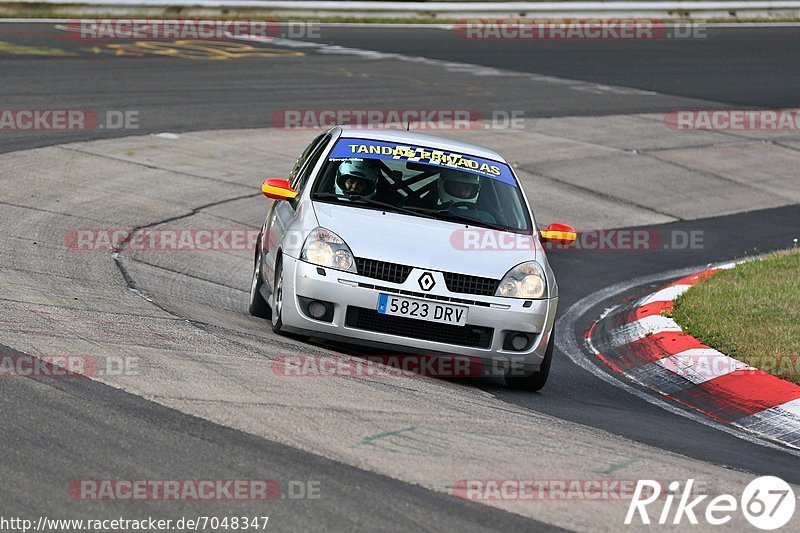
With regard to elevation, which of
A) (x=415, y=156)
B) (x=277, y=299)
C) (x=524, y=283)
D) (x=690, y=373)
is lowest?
(x=690, y=373)

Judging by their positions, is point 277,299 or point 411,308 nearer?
point 411,308

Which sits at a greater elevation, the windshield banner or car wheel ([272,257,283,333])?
the windshield banner

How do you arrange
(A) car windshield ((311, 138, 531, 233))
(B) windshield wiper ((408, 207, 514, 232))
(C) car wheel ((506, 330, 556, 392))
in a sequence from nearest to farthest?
(C) car wheel ((506, 330, 556, 392)) → (B) windshield wiper ((408, 207, 514, 232)) → (A) car windshield ((311, 138, 531, 233))

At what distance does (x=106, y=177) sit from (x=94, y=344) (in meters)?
6.96

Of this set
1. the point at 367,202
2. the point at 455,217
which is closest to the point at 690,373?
the point at 455,217

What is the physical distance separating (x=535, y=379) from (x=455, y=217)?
1.23 metres

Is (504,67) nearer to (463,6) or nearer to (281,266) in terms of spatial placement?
(463,6)

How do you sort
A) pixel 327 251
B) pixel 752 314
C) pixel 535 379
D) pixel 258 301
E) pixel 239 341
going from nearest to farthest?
pixel 239 341 < pixel 327 251 < pixel 535 379 < pixel 258 301 < pixel 752 314

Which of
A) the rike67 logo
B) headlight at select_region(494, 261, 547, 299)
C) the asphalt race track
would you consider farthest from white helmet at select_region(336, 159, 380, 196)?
the rike67 logo

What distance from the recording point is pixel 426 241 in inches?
306

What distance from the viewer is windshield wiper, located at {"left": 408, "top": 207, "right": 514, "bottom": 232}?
27.1 feet

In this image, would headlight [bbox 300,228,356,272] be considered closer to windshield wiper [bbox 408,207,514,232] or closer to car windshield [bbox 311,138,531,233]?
car windshield [bbox 311,138,531,233]

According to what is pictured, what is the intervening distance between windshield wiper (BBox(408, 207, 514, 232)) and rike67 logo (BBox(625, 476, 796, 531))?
2.99 m

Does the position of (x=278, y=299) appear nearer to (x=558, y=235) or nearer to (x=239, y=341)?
(x=239, y=341)
